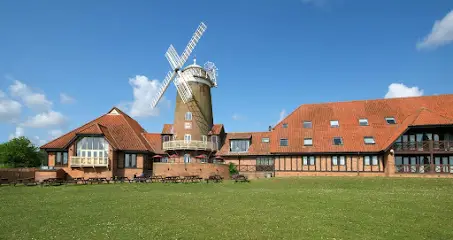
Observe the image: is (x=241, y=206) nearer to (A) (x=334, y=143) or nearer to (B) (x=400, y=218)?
(B) (x=400, y=218)

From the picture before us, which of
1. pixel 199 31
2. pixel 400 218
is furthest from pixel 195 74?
pixel 400 218

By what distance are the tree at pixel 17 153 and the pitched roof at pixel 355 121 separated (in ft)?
201

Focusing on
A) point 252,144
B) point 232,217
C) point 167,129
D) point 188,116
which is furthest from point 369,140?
point 232,217

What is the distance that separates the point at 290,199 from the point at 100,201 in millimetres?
11446

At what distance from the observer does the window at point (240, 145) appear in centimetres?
4822

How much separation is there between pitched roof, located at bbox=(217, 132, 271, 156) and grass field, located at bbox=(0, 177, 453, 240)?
22.3 m

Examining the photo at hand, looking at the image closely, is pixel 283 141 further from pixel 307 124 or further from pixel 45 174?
pixel 45 174

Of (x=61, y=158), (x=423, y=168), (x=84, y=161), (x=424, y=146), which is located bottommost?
(x=423, y=168)

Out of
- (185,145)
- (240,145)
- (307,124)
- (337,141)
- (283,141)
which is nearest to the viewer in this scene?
(337,141)

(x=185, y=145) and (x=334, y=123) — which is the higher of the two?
(x=334, y=123)

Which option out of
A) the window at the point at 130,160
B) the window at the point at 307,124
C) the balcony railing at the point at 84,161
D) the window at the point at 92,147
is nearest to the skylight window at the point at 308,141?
the window at the point at 307,124

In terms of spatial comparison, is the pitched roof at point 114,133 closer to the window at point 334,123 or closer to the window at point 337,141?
the window at point 337,141

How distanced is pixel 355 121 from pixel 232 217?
1221 inches

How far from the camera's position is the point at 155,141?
171 feet
